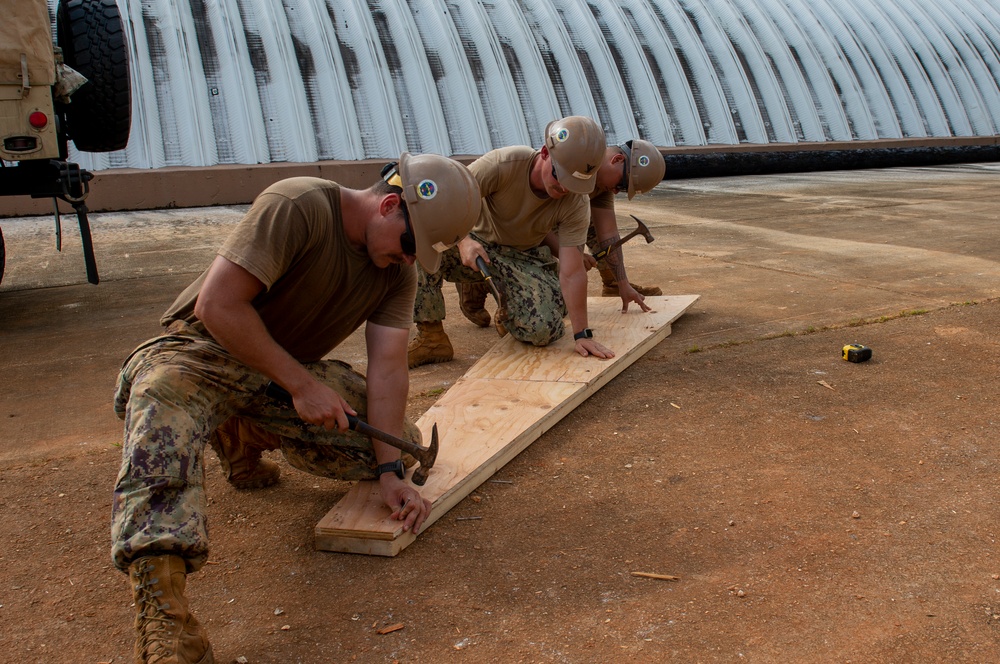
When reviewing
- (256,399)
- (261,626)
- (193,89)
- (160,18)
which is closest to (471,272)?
(256,399)

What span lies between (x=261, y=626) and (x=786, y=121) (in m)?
13.3

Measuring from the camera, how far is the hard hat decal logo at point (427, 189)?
2.64m

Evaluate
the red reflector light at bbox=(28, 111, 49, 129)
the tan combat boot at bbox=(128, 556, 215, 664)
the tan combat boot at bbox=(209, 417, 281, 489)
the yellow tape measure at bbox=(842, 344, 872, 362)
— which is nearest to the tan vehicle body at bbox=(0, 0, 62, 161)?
the red reflector light at bbox=(28, 111, 49, 129)

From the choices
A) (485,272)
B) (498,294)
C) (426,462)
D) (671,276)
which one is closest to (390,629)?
(426,462)

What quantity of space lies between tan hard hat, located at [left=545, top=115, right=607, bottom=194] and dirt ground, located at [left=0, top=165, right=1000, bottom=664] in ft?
3.26

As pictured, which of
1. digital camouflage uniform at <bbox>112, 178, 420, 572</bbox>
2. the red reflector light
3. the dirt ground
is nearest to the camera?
digital camouflage uniform at <bbox>112, 178, 420, 572</bbox>

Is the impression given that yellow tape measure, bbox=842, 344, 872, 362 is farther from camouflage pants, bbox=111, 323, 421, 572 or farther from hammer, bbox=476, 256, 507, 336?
camouflage pants, bbox=111, 323, 421, 572

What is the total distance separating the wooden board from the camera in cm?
281

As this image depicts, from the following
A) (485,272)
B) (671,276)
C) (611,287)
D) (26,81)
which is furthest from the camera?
(671,276)

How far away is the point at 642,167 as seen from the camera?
16.3 ft

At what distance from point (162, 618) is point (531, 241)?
10.6ft

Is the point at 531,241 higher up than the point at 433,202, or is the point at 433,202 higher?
the point at 433,202

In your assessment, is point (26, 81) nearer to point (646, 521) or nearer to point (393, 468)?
point (393, 468)

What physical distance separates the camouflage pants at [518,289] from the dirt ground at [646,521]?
0.37 meters
